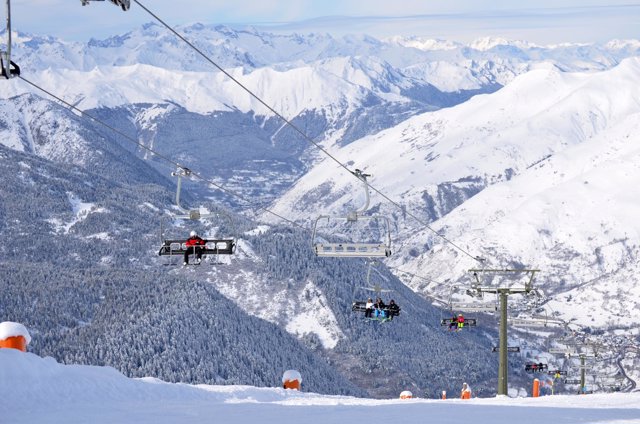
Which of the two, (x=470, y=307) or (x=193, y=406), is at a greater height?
(x=470, y=307)

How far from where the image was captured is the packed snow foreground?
2958 centimetres

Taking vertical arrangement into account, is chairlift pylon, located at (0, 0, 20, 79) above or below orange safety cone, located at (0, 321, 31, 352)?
above

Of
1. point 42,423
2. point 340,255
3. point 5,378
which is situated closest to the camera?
point 42,423

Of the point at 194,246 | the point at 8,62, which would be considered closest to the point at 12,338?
the point at 194,246

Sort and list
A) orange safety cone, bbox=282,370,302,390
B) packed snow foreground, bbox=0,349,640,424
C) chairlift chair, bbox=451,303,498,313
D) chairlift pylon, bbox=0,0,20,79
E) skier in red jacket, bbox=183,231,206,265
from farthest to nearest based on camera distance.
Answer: chairlift chair, bbox=451,303,498,313, orange safety cone, bbox=282,370,302,390, skier in red jacket, bbox=183,231,206,265, packed snow foreground, bbox=0,349,640,424, chairlift pylon, bbox=0,0,20,79

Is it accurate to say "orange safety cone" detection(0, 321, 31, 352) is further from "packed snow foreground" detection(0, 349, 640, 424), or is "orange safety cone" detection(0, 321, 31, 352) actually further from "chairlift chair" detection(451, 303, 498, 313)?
"chairlift chair" detection(451, 303, 498, 313)

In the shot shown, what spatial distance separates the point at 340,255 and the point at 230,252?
4.37 m

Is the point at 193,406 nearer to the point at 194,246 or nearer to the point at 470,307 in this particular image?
the point at 194,246

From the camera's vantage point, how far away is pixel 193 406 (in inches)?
1296

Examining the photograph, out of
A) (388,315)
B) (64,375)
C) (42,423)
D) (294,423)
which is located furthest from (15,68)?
(388,315)

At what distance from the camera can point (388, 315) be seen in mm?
59000

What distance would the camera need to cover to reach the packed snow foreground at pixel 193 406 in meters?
29.6

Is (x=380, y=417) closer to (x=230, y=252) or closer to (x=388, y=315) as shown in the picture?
(x=230, y=252)

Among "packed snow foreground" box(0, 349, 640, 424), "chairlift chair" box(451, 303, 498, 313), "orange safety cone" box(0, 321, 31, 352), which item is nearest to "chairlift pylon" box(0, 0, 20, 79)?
"packed snow foreground" box(0, 349, 640, 424)
